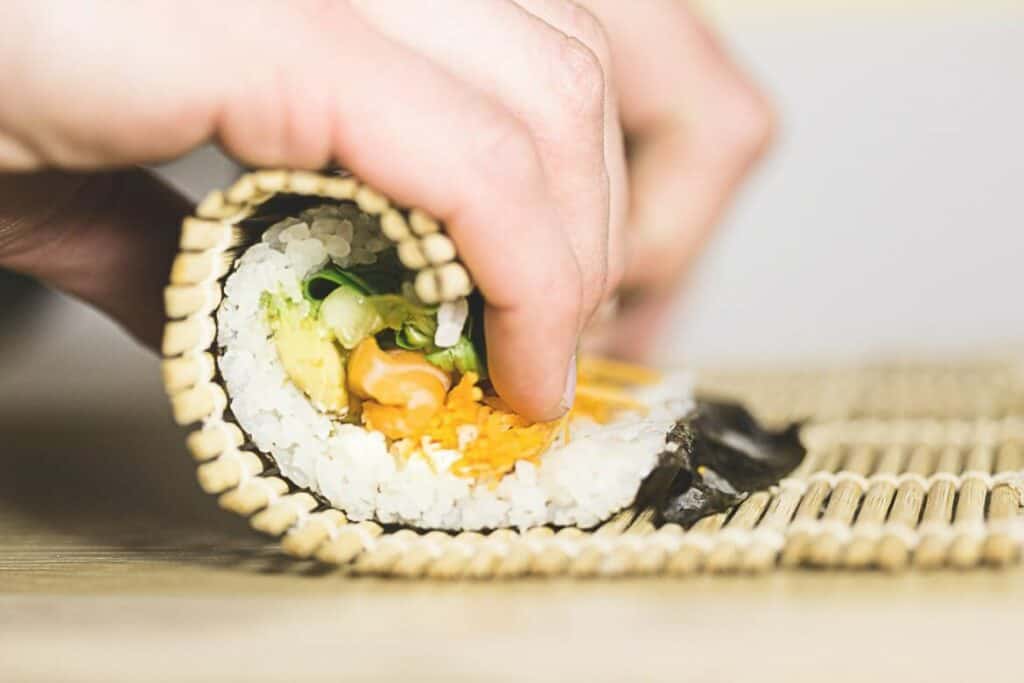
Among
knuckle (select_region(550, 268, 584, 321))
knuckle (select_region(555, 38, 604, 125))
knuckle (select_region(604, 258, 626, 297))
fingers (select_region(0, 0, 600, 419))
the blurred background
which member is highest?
knuckle (select_region(555, 38, 604, 125))

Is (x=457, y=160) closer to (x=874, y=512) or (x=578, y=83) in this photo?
(x=578, y=83)

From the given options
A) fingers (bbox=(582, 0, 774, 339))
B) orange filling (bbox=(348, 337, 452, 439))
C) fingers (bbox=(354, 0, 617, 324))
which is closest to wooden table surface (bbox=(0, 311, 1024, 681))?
orange filling (bbox=(348, 337, 452, 439))

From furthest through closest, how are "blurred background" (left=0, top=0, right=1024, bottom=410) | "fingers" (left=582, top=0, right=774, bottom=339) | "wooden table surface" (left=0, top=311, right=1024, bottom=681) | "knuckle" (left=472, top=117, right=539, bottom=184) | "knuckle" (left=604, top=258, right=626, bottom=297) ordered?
"blurred background" (left=0, top=0, right=1024, bottom=410) → "fingers" (left=582, top=0, right=774, bottom=339) → "knuckle" (left=604, top=258, right=626, bottom=297) → "knuckle" (left=472, top=117, right=539, bottom=184) → "wooden table surface" (left=0, top=311, right=1024, bottom=681)

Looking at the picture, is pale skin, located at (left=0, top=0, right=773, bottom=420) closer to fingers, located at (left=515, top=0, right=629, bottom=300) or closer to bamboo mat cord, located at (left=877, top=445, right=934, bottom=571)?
fingers, located at (left=515, top=0, right=629, bottom=300)

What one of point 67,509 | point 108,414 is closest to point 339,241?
point 67,509

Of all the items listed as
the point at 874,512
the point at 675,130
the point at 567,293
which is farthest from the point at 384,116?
the point at 675,130

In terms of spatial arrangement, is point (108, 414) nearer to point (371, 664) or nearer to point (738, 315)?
point (371, 664)

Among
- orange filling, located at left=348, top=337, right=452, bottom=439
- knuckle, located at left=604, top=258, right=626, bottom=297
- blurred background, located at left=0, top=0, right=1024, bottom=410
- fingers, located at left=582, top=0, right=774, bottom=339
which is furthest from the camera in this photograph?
blurred background, located at left=0, top=0, right=1024, bottom=410
